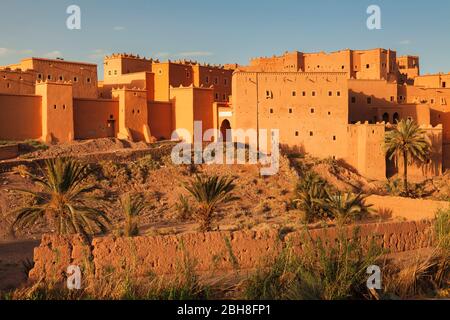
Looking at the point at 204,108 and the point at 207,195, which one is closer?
the point at 207,195

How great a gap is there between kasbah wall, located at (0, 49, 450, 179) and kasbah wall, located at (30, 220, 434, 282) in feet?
59.0

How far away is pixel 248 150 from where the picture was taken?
2953 cm

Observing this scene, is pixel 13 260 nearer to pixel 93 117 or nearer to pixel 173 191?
pixel 173 191

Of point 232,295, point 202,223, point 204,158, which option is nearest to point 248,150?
point 204,158

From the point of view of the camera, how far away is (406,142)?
28531mm

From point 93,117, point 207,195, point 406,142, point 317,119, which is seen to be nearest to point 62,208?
point 207,195

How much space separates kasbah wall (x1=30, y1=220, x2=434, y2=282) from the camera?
982 cm

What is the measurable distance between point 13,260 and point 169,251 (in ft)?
22.1

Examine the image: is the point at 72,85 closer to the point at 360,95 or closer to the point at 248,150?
the point at 248,150

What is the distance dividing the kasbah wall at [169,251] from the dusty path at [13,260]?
1.56 meters

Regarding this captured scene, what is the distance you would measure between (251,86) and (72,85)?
980cm

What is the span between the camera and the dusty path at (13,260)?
Answer: 38.8ft

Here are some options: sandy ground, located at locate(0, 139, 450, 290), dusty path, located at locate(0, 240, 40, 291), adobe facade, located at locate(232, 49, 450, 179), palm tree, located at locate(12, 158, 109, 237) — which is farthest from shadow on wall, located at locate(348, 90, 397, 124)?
palm tree, located at locate(12, 158, 109, 237)

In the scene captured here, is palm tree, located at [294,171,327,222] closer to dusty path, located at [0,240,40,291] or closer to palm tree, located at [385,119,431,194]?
palm tree, located at [385,119,431,194]
